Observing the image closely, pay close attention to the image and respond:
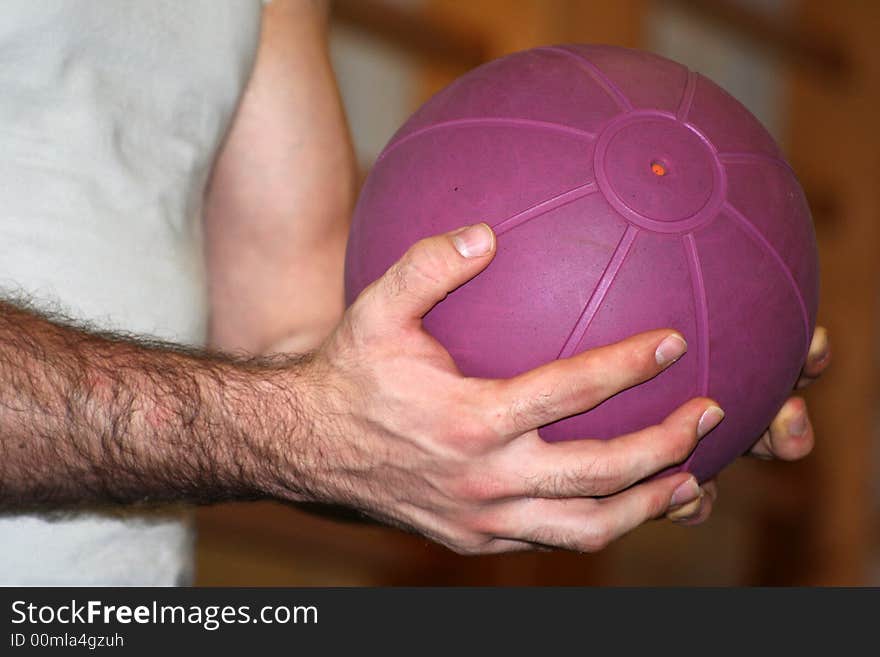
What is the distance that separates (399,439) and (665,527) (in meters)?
3.41

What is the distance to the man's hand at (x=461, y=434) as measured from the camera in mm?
1009

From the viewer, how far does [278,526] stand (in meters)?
3.21

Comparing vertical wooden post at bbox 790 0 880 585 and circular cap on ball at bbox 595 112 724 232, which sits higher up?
vertical wooden post at bbox 790 0 880 585

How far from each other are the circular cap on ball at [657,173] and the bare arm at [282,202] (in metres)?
0.67

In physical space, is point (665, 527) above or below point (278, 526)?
above

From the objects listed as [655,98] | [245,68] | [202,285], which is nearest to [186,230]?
[202,285]

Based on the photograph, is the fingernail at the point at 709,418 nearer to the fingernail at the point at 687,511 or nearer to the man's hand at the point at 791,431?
the fingernail at the point at 687,511

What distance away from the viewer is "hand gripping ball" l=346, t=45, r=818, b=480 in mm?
1035

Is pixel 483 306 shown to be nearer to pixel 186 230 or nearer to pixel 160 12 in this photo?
pixel 186 230

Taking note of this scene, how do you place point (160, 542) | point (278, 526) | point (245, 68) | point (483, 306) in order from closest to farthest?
point (483, 306) < point (160, 542) < point (245, 68) < point (278, 526)

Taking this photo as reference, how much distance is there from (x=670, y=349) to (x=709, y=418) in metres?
0.10

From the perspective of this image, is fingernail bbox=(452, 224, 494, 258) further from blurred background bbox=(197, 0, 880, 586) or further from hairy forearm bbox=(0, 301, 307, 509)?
blurred background bbox=(197, 0, 880, 586)

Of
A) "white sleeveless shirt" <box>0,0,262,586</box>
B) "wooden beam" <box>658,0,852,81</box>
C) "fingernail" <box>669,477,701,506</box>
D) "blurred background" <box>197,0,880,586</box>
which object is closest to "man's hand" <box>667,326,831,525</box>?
"fingernail" <box>669,477,701,506</box>

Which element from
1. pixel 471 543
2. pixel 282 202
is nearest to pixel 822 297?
pixel 282 202
